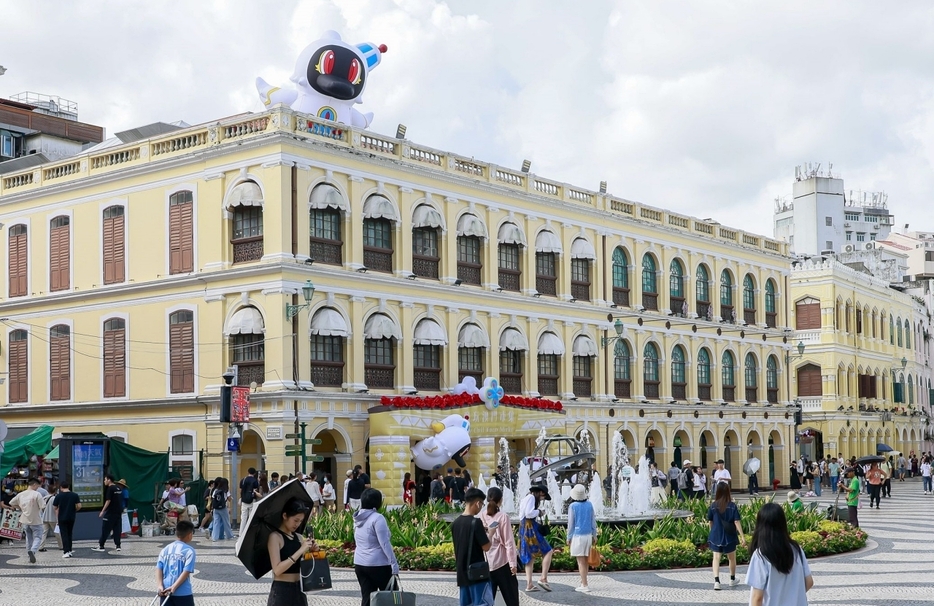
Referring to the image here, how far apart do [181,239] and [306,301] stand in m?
5.01

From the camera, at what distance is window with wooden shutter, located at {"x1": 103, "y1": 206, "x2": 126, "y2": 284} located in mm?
41188

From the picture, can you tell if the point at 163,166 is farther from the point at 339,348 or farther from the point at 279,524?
the point at 279,524

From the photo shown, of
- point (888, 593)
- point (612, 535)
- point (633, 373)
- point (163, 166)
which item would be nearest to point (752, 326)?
point (633, 373)

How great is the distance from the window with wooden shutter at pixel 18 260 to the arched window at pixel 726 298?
98.5 feet

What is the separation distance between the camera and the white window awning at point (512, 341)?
45781mm

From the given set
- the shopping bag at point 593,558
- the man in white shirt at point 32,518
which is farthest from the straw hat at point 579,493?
the man in white shirt at point 32,518

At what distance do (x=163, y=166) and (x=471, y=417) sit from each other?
12245mm

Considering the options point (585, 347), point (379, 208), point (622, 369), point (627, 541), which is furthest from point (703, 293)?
point (627, 541)

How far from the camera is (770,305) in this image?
206 feet

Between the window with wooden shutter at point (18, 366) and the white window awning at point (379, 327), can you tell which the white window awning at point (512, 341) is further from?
the window with wooden shutter at point (18, 366)

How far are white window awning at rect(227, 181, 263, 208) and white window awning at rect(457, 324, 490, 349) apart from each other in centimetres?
930

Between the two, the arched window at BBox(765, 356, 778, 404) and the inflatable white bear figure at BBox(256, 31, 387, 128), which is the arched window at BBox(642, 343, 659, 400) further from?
the inflatable white bear figure at BBox(256, 31, 387, 128)

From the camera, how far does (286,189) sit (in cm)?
3753

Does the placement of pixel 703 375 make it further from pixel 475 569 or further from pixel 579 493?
pixel 475 569
